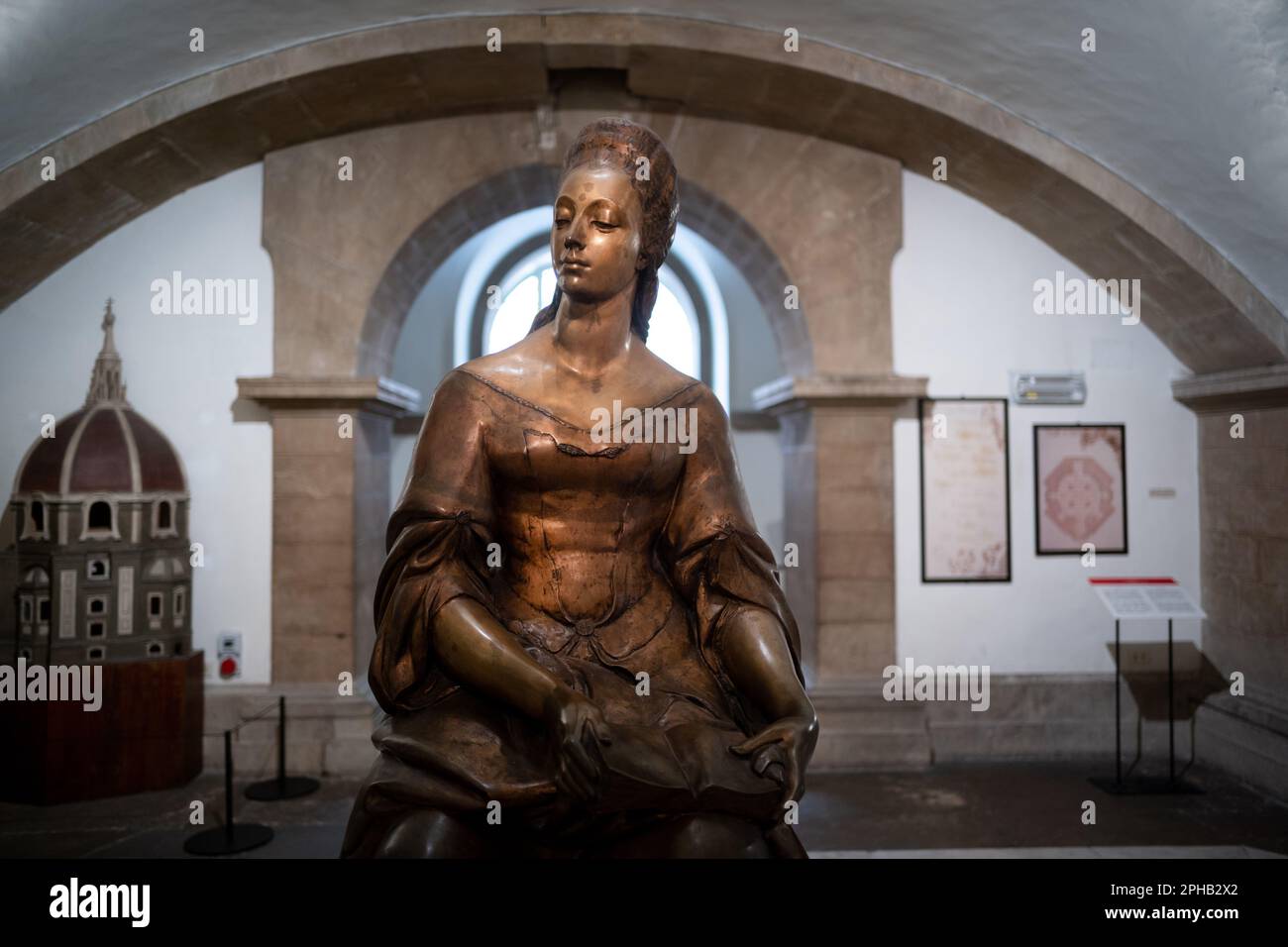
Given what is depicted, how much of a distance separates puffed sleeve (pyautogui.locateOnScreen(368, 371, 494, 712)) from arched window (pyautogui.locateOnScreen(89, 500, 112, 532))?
387 centimetres

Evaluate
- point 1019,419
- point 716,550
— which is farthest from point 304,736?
point 1019,419

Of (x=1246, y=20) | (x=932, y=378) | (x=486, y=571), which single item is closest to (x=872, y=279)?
(x=932, y=378)

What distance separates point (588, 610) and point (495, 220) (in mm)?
4898

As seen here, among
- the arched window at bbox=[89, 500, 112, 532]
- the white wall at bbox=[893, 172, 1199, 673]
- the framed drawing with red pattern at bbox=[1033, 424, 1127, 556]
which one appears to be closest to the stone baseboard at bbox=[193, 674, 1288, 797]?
the white wall at bbox=[893, 172, 1199, 673]

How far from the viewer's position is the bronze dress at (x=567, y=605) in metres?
1.83

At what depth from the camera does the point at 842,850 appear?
4344 millimetres

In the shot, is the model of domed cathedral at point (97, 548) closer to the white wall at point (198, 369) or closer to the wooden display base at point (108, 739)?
the wooden display base at point (108, 739)

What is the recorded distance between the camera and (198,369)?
5.88 meters

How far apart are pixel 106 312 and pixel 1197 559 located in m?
7.39

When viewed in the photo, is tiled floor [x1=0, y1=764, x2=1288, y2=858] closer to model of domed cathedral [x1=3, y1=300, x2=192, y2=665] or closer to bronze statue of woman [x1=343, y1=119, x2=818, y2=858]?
model of domed cathedral [x1=3, y1=300, x2=192, y2=665]

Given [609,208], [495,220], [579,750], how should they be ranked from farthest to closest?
[495,220]
[609,208]
[579,750]

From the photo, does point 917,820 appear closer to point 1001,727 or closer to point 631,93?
point 1001,727

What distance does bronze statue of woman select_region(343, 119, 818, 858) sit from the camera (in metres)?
1.81

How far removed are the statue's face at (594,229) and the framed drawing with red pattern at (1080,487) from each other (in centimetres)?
480
